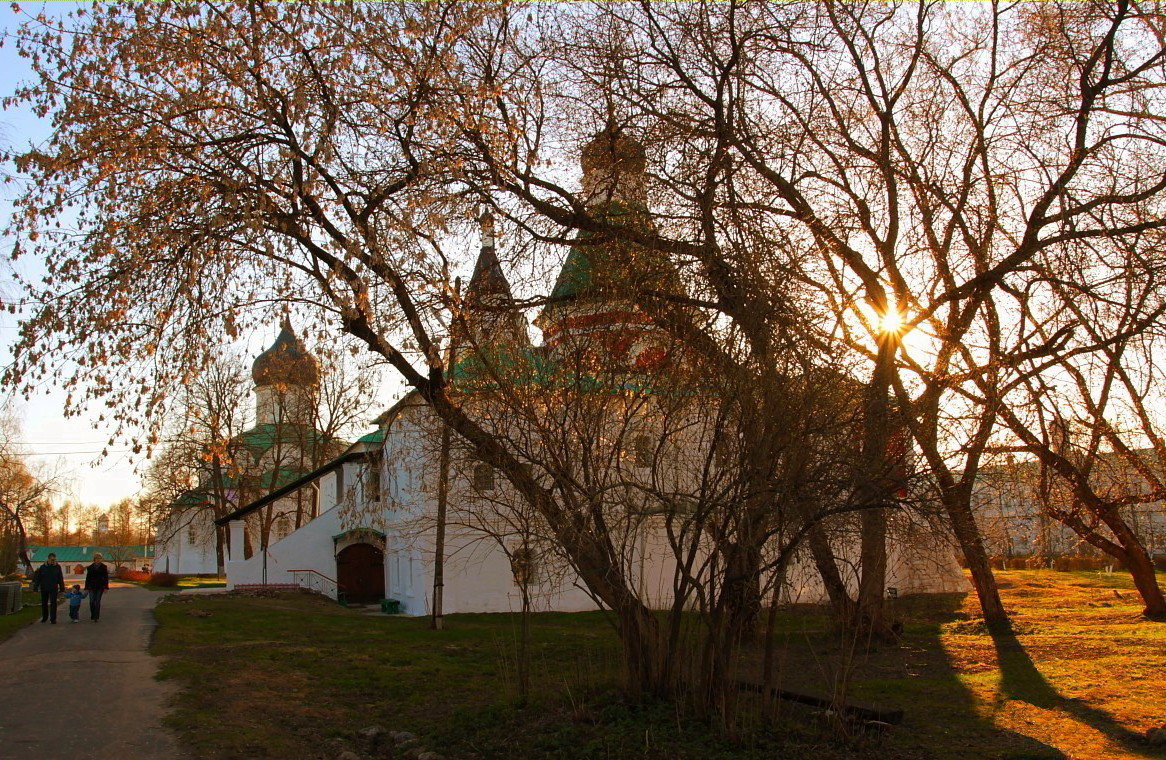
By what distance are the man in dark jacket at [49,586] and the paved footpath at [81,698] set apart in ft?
6.45

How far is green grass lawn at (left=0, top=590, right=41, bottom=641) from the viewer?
58.2 feet

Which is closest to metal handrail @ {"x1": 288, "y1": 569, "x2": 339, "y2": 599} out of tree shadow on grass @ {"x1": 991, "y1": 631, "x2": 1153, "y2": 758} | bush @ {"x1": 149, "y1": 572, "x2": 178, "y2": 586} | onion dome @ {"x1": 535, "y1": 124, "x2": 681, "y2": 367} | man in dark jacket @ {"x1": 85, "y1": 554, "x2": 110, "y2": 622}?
man in dark jacket @ {"x1": 85, "y1": 554, "x2": 110, "y2": 622}

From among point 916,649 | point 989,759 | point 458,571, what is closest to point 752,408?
point 989,759

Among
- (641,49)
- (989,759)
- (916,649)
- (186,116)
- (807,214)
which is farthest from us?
A: (916,649)

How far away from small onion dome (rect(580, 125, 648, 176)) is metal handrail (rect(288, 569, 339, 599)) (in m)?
25.0

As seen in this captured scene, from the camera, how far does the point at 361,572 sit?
33.9m

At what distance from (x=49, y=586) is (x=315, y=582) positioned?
14782 mm

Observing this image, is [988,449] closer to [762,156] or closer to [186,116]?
[762,156]

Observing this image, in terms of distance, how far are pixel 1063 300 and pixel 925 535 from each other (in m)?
6.86

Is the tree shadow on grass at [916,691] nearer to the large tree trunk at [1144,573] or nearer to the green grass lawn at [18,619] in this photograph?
the large tree trunk at [1144,573]

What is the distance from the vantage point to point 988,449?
1026cm

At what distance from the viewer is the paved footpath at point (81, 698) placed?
8625 millimetres

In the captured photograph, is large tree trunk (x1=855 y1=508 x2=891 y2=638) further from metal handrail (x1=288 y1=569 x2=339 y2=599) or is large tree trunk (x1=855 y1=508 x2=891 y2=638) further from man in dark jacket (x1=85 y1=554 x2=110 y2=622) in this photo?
metal handrail (x1=288 y1=569 x2=339 y2=599)

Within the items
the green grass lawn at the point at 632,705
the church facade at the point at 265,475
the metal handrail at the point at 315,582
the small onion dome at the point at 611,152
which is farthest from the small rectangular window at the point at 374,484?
the metal handrail at the point at 315,582
